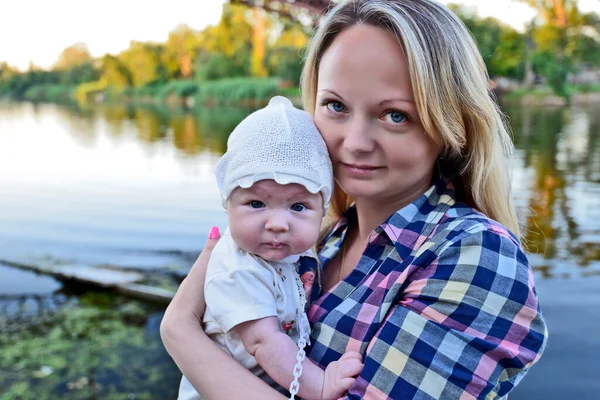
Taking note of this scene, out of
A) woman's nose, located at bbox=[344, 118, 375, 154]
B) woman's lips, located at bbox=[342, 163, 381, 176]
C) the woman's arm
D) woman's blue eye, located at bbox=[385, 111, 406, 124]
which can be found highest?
woman's blue eye, located at bbox=[385, 111, 406, 124]

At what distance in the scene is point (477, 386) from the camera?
3.63 feet

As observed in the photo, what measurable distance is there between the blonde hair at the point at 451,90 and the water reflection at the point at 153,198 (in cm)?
37

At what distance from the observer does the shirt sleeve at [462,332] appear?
1.11 metres

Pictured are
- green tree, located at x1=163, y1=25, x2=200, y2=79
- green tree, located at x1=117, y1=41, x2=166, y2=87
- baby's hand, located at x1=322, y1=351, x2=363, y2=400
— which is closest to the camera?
baby's hand, located at x1=322, y1=351, x2=363, y2=400

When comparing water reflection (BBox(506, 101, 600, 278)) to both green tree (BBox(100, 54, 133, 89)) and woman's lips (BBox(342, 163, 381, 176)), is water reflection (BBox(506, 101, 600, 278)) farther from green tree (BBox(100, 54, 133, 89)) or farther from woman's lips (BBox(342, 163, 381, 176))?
green tree (BBox(100, 54, 133, 89))

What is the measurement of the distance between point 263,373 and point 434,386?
0.43 meters

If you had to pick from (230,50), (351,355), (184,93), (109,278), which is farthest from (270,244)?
(184,93)

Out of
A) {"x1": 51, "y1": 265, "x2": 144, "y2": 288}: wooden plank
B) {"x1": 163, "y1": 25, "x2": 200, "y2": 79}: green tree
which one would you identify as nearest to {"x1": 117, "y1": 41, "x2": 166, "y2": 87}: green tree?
{"x1": 163, "y1": 25, "x2": 200, "y2": 79}: green tree

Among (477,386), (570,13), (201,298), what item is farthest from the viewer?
(570,13)

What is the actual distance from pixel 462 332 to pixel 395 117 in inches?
19.0

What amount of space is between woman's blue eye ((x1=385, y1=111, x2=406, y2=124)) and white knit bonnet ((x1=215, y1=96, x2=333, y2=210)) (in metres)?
0.17

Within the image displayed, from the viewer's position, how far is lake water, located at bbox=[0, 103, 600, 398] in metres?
5.53

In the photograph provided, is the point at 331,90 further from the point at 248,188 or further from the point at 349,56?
the point at 248,188

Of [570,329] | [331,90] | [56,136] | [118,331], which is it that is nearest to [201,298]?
[331,90]
